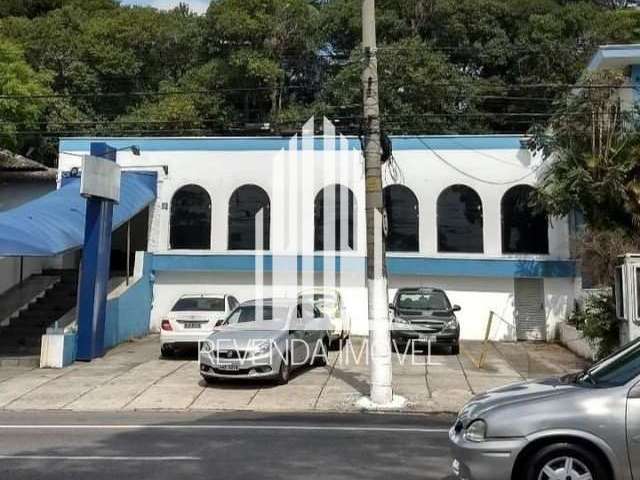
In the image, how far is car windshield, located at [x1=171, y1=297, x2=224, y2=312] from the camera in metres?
17.3

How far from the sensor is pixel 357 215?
Result: 78.0 ft

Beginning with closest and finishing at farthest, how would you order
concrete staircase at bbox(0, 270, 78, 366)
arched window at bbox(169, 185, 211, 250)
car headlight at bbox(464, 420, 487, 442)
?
car headlight at bbox(464, 420, 487, 442)
concrete staircase at bbox(0, 270, 78, 366)
arched window at bbox(169, 185, 211, 250)

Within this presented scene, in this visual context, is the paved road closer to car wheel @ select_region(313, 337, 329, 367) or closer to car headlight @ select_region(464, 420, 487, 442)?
car headlight @ select_region(464, 420, 487, 442)

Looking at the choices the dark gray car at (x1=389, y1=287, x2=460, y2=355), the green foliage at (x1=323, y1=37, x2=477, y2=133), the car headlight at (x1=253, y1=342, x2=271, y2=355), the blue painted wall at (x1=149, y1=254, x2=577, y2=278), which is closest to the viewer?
the car headlight at (x1=253, y1=342, x2=271, y2=355)

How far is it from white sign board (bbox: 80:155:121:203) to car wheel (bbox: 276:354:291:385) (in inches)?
261

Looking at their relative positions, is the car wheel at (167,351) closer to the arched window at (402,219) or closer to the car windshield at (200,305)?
the car windshield at (200,305)

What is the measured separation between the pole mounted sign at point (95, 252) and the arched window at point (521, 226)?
1252cm

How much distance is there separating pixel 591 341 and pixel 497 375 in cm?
268

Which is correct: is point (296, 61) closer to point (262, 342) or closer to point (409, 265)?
point (409, 265)

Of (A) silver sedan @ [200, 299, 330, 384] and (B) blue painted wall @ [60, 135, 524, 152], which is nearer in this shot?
(A) silver sedan @ [200, 299, 330, 384]

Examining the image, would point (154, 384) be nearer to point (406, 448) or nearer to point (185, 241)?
point (406, 448)

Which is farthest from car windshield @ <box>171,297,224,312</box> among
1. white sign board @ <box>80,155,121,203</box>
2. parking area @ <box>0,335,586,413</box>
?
white sign board @ <box>80,155,121,203</box>

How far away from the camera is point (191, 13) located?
42.6 metres

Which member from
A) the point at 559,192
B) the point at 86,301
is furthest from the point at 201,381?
the point at 559,192
